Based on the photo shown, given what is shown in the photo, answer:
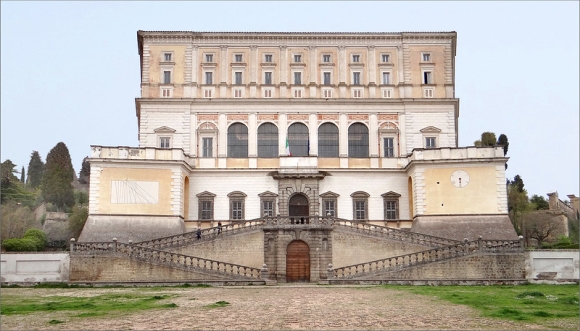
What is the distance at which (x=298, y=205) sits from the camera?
4806cm

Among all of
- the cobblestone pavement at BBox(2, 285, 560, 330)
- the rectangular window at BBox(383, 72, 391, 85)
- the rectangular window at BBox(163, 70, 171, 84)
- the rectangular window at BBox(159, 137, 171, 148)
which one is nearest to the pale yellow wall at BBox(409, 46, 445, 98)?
the rectangular window at BBox(383, 72, 391, 85)

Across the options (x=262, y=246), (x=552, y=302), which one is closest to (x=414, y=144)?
(x=262, y=246)

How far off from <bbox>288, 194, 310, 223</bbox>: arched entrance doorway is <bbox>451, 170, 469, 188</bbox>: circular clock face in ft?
34.7

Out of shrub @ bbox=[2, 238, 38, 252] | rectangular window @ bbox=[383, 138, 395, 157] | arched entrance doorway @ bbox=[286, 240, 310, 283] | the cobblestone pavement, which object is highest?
rectangular window @ bbox=[383, 138, 395, 157]

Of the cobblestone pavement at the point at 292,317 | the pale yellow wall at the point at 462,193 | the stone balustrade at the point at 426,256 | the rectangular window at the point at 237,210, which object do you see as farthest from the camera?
the rectangular window at the point at 237,210

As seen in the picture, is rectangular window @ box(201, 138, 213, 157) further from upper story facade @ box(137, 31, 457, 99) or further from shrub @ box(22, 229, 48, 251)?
shrub @ box(22, 229, 48, 251)

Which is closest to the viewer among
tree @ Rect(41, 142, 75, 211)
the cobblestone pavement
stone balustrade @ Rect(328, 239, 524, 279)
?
the cobblestone pavement

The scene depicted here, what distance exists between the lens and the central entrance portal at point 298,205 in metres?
47.9

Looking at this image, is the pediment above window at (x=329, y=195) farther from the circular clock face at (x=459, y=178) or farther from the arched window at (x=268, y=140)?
the circular clock face at (x=459, y=178)

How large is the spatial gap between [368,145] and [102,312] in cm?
3331

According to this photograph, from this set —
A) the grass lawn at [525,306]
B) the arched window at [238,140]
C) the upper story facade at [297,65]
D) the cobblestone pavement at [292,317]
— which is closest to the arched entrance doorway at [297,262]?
the arched window at [238,140]

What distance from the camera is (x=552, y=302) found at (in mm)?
22609

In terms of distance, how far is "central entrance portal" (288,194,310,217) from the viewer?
47903mm

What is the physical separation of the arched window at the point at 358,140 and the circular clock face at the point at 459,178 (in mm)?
7317
